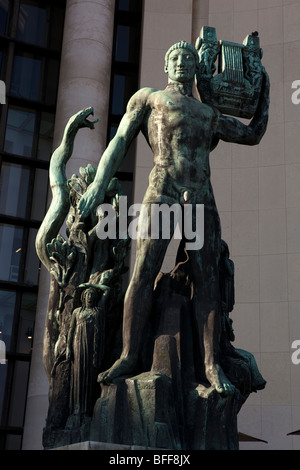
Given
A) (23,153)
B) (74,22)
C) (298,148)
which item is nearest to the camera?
(298,148)

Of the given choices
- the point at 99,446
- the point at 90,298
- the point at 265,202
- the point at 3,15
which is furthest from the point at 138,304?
the point at 3,15

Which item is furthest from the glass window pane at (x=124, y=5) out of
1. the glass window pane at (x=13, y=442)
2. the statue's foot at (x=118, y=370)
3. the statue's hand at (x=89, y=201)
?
the statue's foot at (x=118, y=370)

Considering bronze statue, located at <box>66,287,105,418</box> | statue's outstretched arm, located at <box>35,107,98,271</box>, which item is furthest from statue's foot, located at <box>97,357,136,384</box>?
statue's outstretched arm, located at <box>35,107,98,271</box>

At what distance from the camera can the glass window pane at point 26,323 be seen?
19.7m

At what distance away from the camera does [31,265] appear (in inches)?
811

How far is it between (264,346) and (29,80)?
10524mm

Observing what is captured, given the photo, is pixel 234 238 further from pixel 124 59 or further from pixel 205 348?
pixel 205 348

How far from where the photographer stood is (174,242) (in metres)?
18.2

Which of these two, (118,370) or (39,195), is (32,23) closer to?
(39,195)

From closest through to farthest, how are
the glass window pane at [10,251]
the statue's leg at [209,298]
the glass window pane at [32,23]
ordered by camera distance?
the statue's leg at [209,298] < the glass window pane at [10,251] < the glass window pane at [32,23]

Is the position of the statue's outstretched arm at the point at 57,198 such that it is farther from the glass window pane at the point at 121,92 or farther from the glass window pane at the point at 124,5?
the glass window pane at the point at 124,5

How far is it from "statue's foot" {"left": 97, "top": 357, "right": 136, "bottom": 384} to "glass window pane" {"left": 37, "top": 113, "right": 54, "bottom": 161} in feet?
48.8

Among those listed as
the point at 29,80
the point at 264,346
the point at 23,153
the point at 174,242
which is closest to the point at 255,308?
the point at 264,346

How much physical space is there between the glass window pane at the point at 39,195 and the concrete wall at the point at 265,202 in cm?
364
